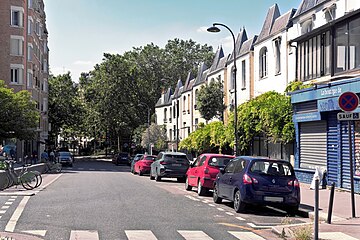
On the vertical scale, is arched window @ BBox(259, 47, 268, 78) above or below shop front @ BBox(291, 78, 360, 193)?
above

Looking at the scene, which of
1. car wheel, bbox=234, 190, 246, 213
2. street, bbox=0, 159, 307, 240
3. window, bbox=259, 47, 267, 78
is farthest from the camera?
window, bbox=259, 47, 267, 78

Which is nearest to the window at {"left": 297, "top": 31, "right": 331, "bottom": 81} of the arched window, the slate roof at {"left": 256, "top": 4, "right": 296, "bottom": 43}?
the slate roof at {"left": 256, "top": 4, "right": 296, "bottom": 43}

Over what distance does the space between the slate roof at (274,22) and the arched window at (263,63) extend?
0.68 meters

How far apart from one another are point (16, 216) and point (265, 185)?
6523 millimetres

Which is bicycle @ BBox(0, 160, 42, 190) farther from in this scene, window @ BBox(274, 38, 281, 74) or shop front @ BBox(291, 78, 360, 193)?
window @ BBox(274, 38, 281, 74)

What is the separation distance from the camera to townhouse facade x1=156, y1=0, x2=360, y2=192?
1975 centimetres

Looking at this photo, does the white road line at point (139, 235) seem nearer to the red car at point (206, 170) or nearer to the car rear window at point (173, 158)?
the red car at point (206, 170)

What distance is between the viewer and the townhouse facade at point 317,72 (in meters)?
19.8

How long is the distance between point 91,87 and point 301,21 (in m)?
56.1

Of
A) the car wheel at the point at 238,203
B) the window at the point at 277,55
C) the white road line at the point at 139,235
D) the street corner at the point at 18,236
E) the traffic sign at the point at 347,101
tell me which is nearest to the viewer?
the street corner at the point at 18,236

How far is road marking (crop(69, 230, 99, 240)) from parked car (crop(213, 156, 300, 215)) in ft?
16.6

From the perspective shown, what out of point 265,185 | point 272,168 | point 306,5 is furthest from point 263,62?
point 265,185

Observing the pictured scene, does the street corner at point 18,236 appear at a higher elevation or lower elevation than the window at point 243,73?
lower

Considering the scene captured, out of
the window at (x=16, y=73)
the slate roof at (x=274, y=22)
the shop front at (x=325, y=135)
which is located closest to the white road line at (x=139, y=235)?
the shop front at (x=325, y=135)
